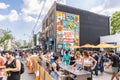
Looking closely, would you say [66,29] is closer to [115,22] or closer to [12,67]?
[115,22]

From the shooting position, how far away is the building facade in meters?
39.8

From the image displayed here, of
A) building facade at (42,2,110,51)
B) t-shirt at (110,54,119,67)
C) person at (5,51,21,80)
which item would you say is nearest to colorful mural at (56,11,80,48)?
building facade at (42,2,110,51)

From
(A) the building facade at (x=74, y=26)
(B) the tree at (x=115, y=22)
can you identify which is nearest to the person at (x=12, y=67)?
(A) the building facade at (x=74, y=26)

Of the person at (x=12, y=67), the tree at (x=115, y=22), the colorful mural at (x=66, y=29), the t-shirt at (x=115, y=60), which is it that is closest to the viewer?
the person at (x=12, y=67)

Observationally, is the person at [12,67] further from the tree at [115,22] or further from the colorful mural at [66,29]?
the tree at [115,22]

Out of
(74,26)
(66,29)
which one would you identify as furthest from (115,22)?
(66,29)

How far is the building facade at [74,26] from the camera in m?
39.8

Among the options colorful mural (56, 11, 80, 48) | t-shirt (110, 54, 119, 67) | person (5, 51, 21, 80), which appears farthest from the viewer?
colorful mural (56, 11, 80, 48)

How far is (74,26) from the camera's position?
4175cm

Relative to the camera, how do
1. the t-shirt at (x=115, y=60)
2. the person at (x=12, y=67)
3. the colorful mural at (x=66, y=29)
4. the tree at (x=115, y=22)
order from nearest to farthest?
the person at (x=12, y=67) → the t-shirt at (x=115, y=60) → the colorful mural at (x=66, y=29) → the tree at (x=115, y=22)

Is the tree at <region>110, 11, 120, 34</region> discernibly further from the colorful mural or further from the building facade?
the colorful mural

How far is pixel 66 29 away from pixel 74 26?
2318 millimetres

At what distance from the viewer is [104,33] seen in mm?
48500

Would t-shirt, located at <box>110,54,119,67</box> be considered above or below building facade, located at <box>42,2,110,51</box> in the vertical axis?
below
